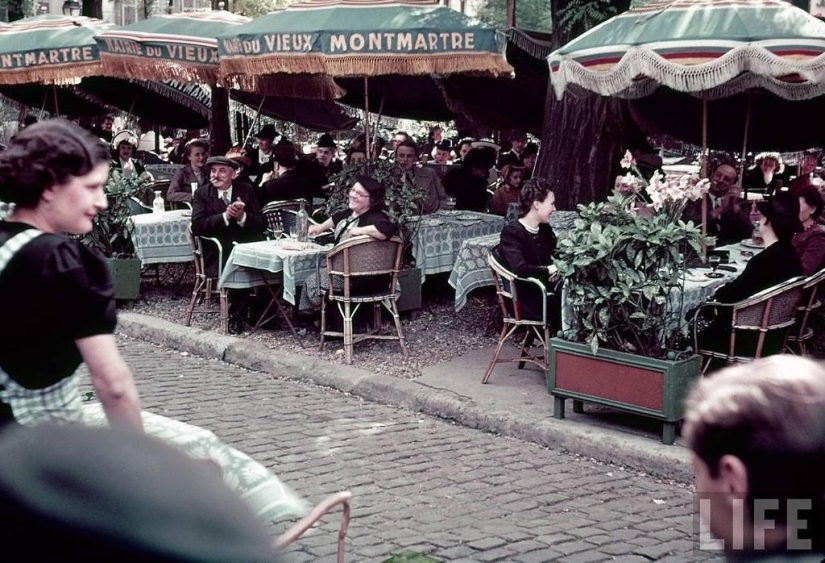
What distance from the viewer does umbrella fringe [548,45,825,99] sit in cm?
706

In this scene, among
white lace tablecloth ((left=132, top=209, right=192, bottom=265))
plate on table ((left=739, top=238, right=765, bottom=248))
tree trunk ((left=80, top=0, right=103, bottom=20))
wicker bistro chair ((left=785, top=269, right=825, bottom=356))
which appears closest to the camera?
wicker bistro chair ((left=785, top=269, right=825, bottom=356))

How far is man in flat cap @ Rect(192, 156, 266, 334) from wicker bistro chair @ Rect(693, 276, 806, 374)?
444 centimetres

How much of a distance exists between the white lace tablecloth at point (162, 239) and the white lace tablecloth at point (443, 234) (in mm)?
2346

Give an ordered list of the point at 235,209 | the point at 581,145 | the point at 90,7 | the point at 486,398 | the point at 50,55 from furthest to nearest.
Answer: the point at 90,7 < the point at 50,55 < the point at 581,145 < the point at 235,209 < the point at 486,398

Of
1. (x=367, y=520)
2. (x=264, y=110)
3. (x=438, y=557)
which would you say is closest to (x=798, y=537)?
(x=438, y=557)

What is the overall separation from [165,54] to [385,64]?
364 centimetres

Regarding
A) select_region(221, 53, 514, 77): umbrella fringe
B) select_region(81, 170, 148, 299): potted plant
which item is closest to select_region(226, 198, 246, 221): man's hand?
select_region(221, 53, 514, 77): umbrella fringe

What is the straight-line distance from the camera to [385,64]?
29.2 feet

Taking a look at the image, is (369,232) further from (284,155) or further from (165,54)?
(284,155)

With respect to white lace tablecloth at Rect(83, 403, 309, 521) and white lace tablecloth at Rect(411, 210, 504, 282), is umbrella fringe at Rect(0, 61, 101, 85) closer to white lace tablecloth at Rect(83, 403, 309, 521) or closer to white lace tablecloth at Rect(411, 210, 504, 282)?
white lace tablecloth at Rect(411, 210, 504, 282)

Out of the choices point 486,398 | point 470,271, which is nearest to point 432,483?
point 486,398

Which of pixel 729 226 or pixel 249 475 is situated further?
pixel 729 226

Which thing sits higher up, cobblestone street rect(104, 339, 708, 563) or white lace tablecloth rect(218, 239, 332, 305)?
white lace tablecloth rect(218, 239, 332, 305)

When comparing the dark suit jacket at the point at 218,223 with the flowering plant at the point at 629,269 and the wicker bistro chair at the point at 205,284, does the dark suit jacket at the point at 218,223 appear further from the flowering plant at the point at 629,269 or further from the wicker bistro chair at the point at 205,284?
the flowering plant at the point at 629,269
